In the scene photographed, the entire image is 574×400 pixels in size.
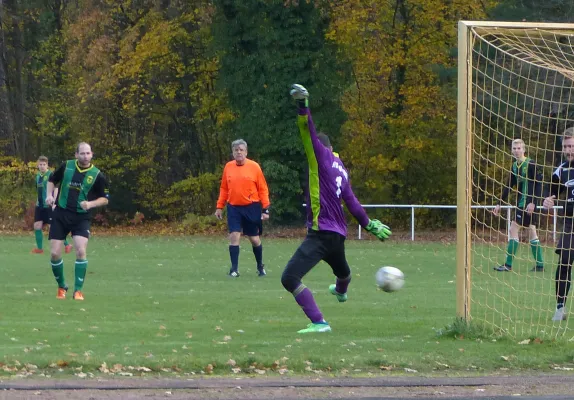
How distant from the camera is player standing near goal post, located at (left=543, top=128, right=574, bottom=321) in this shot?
35.0 feet

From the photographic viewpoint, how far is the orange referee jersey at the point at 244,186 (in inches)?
655

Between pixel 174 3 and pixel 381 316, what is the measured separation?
27281 millimetres

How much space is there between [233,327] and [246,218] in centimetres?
608

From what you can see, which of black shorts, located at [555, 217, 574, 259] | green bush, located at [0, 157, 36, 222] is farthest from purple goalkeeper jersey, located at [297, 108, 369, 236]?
A: green bush, located at [0, 157, 36, 222]

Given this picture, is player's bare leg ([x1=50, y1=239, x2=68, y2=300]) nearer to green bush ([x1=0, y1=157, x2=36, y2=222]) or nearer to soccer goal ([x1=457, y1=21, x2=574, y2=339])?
soccer goal ([x1=457, y1=21, x2=574, y2=339])

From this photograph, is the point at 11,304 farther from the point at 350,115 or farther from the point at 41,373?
the point at 350,115

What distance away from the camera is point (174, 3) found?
37188mm

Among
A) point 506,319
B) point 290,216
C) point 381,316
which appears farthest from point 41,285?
point 290,216

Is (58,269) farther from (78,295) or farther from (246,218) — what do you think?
(246,218)

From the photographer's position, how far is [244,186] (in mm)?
16656

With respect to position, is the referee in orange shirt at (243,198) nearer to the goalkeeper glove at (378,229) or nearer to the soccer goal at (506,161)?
the soccer goal at (506,161)

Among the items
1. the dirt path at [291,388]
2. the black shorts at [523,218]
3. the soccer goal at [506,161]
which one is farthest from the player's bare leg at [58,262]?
the black shorts at [523,218]

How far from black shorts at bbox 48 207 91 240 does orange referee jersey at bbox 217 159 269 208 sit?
391cm

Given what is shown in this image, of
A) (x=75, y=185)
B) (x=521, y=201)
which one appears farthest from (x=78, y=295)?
(x=521, y=201)
